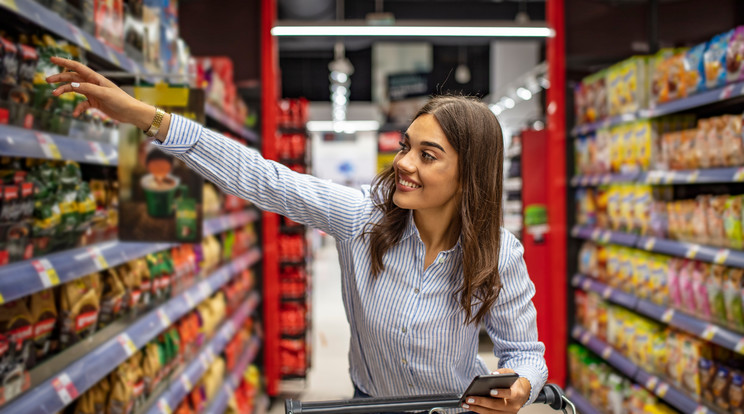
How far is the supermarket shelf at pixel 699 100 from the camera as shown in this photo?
8.74 ft

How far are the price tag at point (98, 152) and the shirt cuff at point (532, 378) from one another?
1.43 metres

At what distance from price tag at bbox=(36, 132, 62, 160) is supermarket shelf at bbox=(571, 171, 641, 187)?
10.1 feet

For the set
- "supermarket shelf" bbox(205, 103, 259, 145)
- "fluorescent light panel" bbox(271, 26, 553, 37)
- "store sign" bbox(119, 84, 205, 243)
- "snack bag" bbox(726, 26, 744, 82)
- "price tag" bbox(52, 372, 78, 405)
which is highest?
"fluorescent light panel" bbox(271, 26, 553, 37)

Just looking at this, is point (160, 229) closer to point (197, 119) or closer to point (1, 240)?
point (197, 119)

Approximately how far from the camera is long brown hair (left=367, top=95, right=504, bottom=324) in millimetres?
1477

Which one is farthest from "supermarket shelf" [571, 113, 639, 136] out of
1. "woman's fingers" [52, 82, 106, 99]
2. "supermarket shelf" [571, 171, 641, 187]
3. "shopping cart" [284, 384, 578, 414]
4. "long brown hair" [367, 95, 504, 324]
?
"woman's fingers" [52, 82, 106, 99]

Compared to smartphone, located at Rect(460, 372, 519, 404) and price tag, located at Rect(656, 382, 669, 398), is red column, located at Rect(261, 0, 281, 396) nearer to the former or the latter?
price tag, located at Rect(656, 382, 669, 398)

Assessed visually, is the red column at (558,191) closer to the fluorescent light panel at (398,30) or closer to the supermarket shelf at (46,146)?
the fluorescent light panel at (398,30)

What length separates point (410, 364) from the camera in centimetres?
161

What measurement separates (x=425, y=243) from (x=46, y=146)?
1051 mm

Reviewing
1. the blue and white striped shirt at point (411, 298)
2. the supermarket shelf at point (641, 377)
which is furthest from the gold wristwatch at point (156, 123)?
the supermarket shelf at point (641, 377)

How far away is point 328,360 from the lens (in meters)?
6.07

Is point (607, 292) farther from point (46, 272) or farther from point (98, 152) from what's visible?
point (46, 272)

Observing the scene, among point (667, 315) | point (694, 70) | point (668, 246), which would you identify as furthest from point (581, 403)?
point (694, 70)
